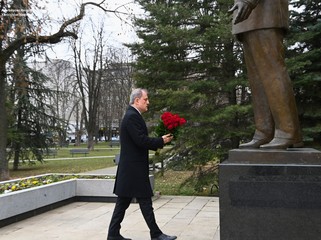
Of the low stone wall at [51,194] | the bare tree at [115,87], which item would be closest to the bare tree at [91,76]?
the bare tree at [115,87]

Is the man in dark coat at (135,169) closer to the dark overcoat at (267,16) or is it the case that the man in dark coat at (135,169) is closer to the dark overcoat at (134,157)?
the dark overcoat at (134,157)

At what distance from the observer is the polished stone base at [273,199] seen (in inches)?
158

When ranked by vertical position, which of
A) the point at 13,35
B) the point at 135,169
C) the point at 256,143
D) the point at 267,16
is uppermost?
the point at 13,35

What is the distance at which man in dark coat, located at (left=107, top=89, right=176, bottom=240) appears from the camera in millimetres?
5004

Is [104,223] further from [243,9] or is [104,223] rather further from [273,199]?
[243,9]

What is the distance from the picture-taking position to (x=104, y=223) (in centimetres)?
672

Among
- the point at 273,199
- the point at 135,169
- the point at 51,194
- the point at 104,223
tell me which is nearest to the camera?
the point at 273,199

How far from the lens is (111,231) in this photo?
5.15 meters

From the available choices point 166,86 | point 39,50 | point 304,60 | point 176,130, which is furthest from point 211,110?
point 39,50

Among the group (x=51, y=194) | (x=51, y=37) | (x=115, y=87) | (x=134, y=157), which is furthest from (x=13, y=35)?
(x=115, y=87)

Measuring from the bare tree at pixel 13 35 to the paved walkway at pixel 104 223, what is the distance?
8152 mm

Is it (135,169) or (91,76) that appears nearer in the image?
(135,169)

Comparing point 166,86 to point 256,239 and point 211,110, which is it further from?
point 256,239

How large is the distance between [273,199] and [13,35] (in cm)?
1390
